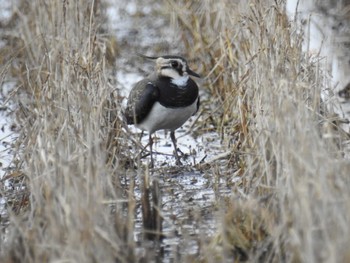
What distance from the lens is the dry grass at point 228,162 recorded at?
4.52 m

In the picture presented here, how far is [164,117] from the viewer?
24.3 feet

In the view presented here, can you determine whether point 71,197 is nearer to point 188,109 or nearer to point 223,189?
point 223,189

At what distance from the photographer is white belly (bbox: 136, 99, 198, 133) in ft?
24.3

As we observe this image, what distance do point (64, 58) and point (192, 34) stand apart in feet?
9.67

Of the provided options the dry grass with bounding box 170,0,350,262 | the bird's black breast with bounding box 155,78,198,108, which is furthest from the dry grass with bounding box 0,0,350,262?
the bird's black breast with bounding box 155,78,198,108

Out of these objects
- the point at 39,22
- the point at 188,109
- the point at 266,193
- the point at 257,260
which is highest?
the point at 39,22

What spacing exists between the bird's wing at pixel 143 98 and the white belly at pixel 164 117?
40 millimetres

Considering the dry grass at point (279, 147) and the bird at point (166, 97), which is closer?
the dry grass at point (279, 147)

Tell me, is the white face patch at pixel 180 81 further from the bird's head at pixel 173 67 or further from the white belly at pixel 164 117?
the white belly at pixel 164 117

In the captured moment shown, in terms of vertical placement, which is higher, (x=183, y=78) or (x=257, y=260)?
(x=183, y=78)

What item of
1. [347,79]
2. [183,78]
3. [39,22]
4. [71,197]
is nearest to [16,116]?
[39,22]

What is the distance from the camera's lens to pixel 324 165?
4.61 m

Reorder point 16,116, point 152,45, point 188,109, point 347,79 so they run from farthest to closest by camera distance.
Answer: point 152,45 < point 347,79 < point 16,116 < point 188,109

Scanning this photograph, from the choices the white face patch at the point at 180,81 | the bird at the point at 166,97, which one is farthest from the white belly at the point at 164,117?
the white face patch at the point at 180,81
